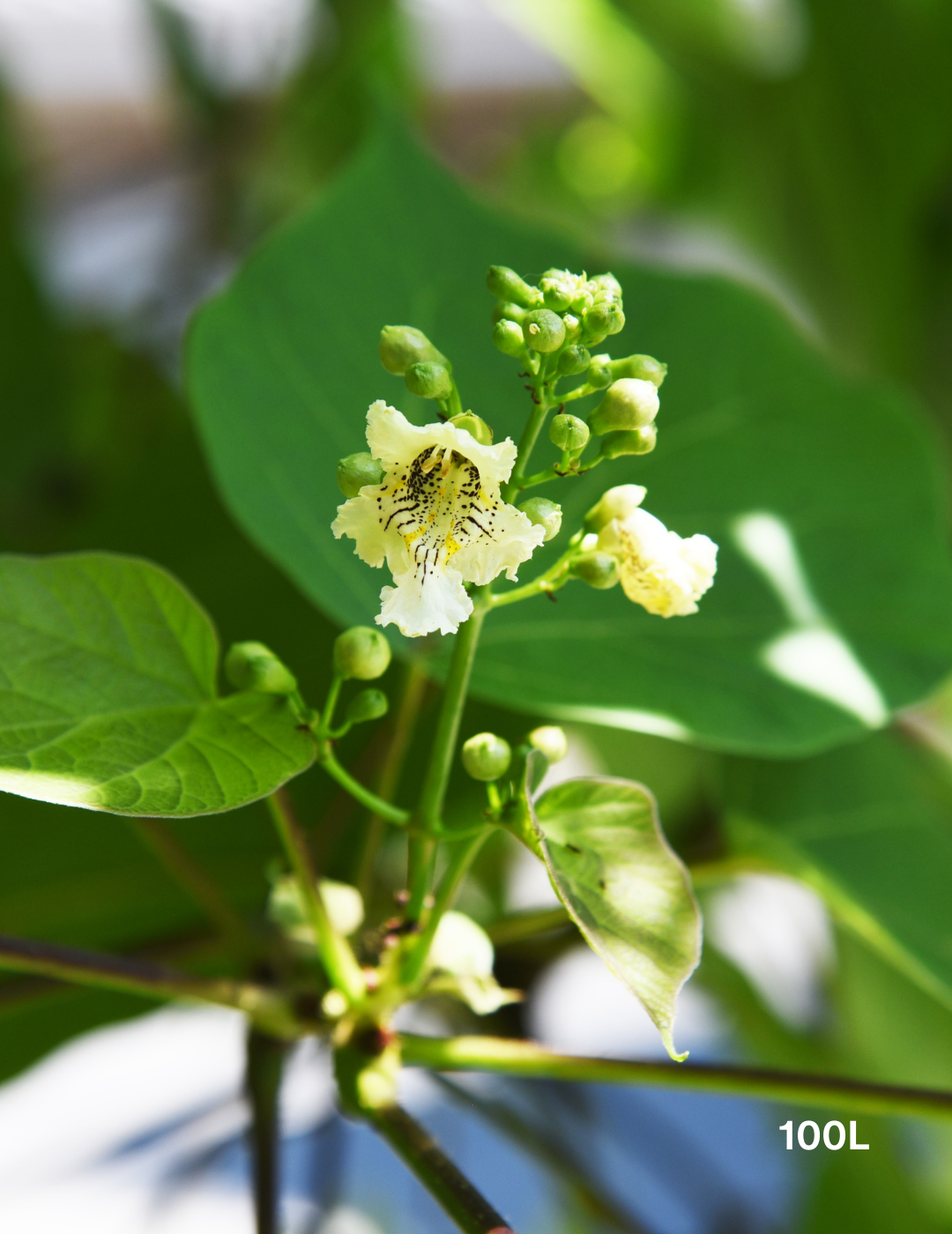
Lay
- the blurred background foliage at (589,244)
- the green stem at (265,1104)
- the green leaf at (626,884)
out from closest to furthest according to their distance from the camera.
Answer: the green leaf at (626,884) → the green stem at (265,1104) → the blurred background foliage at (589,244)

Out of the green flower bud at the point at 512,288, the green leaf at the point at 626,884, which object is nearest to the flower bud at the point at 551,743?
the green leaf at the point at 626,884

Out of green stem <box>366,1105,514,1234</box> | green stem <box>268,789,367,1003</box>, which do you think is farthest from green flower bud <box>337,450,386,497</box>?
green stem <box>366,1105,514,1234</box>

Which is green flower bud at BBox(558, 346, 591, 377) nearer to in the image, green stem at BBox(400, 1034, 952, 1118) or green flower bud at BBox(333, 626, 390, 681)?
green flower bud at BBox(333, 626, 390, 681)

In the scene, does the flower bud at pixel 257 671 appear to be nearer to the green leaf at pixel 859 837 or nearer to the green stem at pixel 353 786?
the green stem at pixel 353 786

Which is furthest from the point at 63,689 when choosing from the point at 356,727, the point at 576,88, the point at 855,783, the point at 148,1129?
the point at 576,88

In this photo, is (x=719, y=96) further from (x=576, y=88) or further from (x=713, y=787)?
(x=713, y=787)

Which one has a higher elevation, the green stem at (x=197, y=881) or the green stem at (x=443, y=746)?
the green stem at (x=197, y=881)
